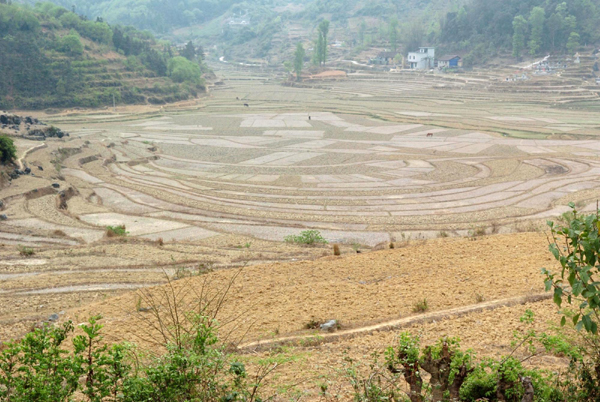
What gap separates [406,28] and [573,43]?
42.4 metres

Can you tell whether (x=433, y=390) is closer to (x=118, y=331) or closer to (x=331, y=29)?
(x=118, y=331)

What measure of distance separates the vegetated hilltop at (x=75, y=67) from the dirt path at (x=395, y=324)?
229 feet

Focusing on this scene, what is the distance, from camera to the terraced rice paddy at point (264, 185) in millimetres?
17402

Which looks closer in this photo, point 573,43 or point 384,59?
point 573,43

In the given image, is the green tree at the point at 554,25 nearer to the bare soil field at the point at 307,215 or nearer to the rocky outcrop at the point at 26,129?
the bare soil field at the point at 307,215

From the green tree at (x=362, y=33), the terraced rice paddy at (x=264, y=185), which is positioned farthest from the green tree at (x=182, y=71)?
the green tree at (x=362, y=33)

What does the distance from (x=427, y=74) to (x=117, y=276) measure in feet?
320

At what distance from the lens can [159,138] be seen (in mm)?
53406

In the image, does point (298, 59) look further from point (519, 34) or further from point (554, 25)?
point (554, 25)

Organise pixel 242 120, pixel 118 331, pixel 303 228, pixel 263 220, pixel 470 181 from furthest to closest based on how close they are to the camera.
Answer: pixel 242 120 < pixel 470 181 < pixel 263 220 < pixel 303 228 < pixel 118 331

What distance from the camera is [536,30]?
100 metres

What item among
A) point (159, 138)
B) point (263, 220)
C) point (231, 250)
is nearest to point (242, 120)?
point (159, 138)

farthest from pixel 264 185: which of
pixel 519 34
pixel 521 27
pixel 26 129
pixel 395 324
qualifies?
pixel 521 27

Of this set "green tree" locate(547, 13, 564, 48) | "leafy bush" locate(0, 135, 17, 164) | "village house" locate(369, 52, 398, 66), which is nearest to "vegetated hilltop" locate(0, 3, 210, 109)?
"leafy bush" locate(0, 135, 17, 164)
